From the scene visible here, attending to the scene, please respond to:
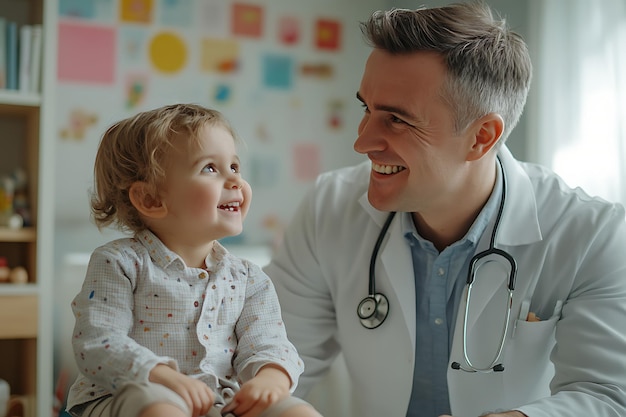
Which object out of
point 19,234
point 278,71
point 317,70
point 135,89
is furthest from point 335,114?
point 19,234

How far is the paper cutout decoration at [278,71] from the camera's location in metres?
4.01

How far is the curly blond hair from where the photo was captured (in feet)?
3.69

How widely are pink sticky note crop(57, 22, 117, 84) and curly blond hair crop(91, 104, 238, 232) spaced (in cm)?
254

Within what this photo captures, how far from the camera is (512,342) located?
1.57 meters

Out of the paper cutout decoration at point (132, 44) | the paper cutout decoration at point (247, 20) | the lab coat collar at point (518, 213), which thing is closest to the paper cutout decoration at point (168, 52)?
the paper cutout decoration at point (132, 44)

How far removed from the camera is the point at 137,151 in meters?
1.14

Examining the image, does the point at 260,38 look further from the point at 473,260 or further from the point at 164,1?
the point at 473,260

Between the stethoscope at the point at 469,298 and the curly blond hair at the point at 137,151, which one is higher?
the curly blond hair at the point at 137,151

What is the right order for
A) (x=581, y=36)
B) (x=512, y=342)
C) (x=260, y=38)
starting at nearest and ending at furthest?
(x=512, y=342)
(x=581, y=36)
(x=260, y=38)

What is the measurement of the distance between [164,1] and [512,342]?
2.80m

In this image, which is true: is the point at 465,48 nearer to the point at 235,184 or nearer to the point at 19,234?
the point at 235,184

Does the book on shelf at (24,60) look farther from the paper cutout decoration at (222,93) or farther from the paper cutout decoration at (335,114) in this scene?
the paper cutout decoration at (335,114)

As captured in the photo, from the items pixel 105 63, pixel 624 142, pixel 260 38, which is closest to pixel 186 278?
pixel 624 142

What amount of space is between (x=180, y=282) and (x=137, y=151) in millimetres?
209
